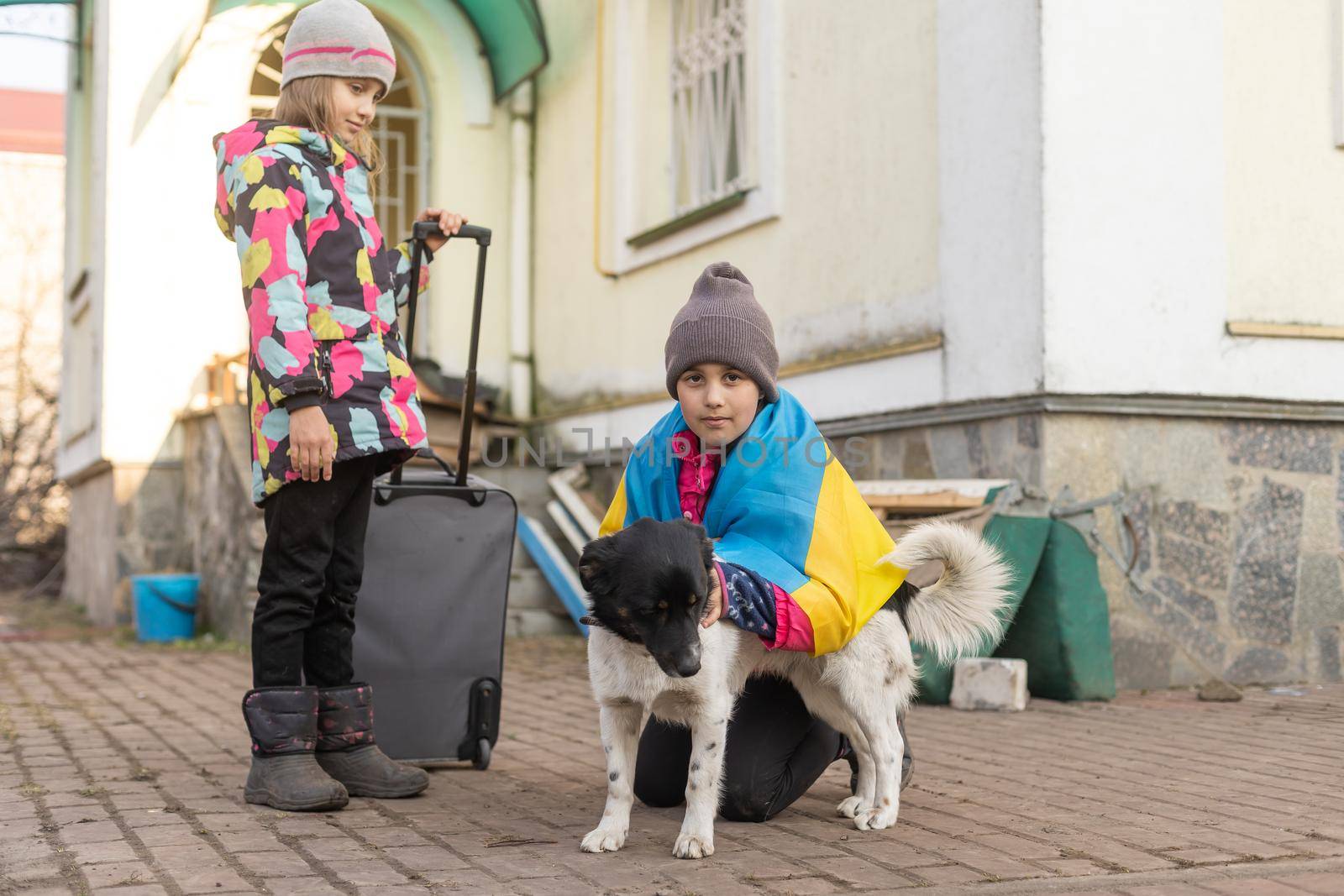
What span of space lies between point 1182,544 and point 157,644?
19.1ft

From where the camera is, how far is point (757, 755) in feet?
11.2

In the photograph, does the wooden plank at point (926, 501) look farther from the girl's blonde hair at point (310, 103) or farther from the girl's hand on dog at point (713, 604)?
the girl's blonde hair at point (310, 103)

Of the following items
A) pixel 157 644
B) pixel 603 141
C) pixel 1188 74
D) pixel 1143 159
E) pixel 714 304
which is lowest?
pixel 157 644

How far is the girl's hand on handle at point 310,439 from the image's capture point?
3414 mm

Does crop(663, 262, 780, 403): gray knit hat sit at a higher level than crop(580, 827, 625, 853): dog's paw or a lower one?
higher

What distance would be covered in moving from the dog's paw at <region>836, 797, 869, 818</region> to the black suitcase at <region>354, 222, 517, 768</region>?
115 cm

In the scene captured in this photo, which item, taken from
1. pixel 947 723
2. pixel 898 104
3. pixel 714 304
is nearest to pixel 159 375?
pixel 898 104

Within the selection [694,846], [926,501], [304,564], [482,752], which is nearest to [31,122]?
[926,501]

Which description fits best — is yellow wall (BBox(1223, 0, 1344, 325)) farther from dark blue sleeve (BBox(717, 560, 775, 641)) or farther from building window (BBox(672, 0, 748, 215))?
dark blue sleeve (BBox(717, 560, 775, 641))

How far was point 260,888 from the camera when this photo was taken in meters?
2.72

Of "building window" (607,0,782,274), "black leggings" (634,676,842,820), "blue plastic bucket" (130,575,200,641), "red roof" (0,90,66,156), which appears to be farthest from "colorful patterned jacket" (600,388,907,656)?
"red roof" (0,90,66,156)

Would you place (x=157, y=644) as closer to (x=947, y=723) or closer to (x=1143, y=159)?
(x=947, y=723)

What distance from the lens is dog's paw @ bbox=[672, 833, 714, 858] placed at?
118 inches

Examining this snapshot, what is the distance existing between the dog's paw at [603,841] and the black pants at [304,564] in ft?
3.30
